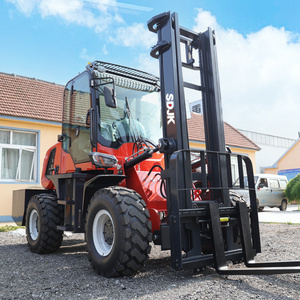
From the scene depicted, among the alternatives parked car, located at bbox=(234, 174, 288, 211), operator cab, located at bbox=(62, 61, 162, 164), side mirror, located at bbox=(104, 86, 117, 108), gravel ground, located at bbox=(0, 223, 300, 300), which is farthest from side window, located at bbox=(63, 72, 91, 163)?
parked car, located at bbox=(234, 174, 288, 211)

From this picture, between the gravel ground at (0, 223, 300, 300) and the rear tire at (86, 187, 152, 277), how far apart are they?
0.53ft

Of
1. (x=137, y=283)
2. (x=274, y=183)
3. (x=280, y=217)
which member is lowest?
(x=137, y=283)

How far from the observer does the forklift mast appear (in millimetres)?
3932

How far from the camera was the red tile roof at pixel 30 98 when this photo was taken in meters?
13.5

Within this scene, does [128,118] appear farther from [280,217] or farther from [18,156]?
[280,217]

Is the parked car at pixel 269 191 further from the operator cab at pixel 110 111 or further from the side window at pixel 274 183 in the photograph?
the operator cab at pixel 110 111

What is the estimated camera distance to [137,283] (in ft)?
12.8

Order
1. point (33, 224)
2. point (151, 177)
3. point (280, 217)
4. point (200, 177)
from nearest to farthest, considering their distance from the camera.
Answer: point (200, 177), point (151, 177), point (33, 224), point (280, 217)

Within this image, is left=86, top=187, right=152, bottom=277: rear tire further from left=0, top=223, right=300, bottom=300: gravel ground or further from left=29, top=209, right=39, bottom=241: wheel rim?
left=29, top=209, right=39, bottom=241: wheel rim

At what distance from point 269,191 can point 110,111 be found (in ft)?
46.8

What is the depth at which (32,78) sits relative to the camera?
54.6 feet

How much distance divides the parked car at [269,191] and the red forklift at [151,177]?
12.6 meters

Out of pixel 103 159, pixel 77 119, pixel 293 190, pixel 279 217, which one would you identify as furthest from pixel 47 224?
pixel 293 190

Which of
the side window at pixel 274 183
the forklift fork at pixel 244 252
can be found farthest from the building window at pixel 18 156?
the side window at pixel 274 183
